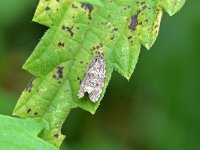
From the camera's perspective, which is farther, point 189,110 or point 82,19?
point 189,110

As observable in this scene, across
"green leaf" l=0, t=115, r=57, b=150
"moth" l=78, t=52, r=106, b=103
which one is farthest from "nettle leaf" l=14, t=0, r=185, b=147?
"green leaf" l=0, t=115, r=57, b=150

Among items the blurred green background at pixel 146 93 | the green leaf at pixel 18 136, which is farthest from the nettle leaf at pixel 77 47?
the blurred green background at pixel 146 93

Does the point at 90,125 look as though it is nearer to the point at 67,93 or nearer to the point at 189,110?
the point at 189,110

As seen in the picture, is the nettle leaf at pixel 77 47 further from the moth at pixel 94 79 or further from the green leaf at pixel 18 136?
the green leaf at pixel 18 136

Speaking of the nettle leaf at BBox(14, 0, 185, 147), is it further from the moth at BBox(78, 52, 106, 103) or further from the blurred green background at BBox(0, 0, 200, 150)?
the blurred green background at BBox(0, 0, 200, 150)

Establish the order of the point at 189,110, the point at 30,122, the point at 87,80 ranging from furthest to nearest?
the point at 189,110 < the point at 87,80 < the point at 30,122

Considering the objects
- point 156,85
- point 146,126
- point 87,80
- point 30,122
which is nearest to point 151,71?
point 156,85
